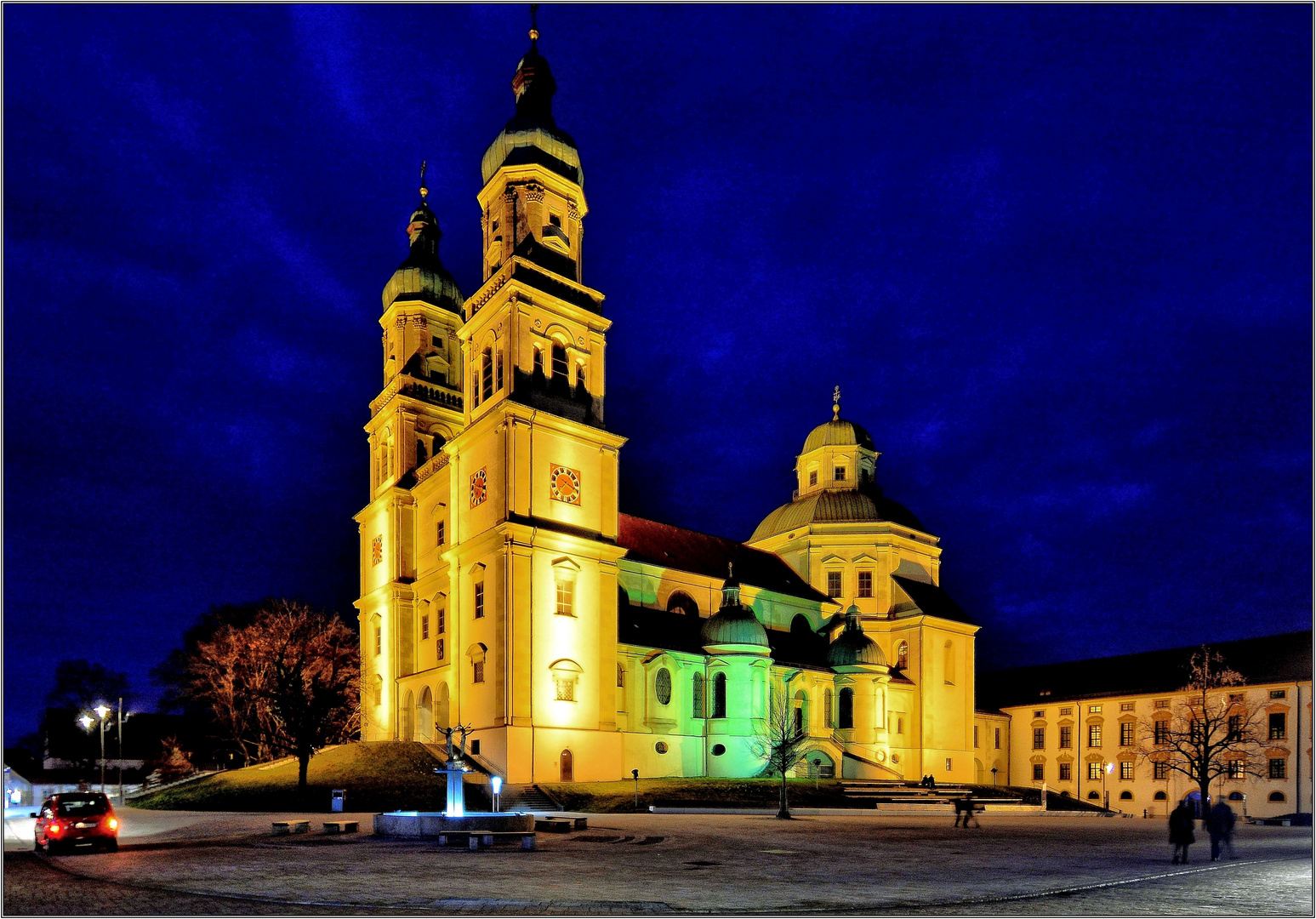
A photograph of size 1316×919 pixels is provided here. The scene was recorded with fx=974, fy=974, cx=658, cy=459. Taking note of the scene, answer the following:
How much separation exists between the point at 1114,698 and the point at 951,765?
1545cm

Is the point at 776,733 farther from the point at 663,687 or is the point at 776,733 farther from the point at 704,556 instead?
the point at 704,556

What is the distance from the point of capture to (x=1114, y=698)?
7012 centimetres

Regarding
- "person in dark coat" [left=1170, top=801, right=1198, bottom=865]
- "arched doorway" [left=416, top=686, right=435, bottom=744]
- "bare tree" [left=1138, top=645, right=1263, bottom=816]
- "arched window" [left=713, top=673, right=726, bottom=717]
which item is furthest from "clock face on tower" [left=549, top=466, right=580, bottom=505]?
"bare tree" [left=1138, top=645, right=1263, bottom=816]

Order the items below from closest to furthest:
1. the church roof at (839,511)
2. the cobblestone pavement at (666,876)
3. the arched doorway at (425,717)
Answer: the cobblestone pavement at (666,876), the arched doorway at (425,717), the church roof at (839,511)

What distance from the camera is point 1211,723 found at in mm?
61094

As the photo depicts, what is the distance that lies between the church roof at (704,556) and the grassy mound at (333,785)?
17.5 metres

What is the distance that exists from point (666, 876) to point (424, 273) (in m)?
49.2

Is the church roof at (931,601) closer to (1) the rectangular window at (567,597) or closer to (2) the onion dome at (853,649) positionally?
(2) the onion dome at (853,649)

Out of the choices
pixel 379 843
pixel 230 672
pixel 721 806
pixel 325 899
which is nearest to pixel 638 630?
pixel 721 806

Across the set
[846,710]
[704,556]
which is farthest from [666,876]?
[704,556]

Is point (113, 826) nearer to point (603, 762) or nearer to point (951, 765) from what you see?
point (603, 762)

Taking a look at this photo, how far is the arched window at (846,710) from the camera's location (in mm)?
57594

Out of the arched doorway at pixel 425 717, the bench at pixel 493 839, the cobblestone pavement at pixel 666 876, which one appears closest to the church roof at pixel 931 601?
the arched doorway at pixel 425 717

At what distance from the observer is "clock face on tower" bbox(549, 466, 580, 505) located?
45594 mm
